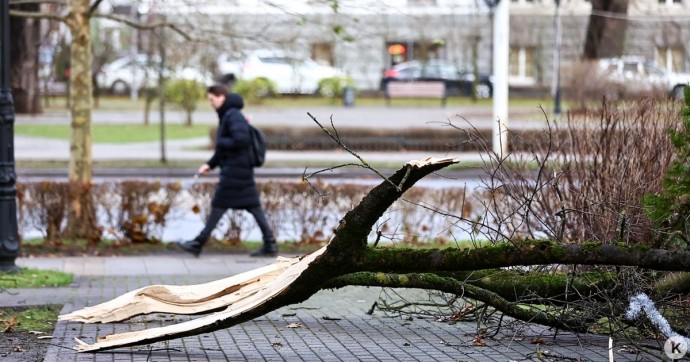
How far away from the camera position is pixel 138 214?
15.2 metres

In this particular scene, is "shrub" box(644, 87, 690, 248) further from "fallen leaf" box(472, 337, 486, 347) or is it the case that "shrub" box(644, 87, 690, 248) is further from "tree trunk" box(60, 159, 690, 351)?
"fallen leaf" box(472, 337, 486, 347)

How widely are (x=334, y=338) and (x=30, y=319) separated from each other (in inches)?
96.8

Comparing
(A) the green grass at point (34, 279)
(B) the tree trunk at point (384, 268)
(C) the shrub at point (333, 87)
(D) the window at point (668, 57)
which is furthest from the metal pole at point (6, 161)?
(D) the window at point (668, 57)

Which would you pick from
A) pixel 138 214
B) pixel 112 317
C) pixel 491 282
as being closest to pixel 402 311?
pixel 491 282

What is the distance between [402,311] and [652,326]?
2302 mm

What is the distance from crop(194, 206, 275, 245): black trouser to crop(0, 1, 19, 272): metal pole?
2.57m

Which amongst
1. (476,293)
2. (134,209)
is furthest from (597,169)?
(134,209)

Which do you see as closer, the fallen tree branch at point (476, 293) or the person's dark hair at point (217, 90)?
the fallen tree branch at point (476, 293)

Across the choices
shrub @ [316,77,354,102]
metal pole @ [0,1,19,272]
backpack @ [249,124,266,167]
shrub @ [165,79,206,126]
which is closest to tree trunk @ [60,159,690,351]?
metal pole @ [0,1,19,272]

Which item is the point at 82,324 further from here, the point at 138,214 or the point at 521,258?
the point at 138,214

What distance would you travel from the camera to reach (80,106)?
16.0 metres

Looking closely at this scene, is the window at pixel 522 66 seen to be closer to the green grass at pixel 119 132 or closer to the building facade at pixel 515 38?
the building facade at pixel 515 38

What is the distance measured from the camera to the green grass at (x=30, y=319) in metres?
9.16

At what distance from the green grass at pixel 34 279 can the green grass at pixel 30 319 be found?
48.9 inches
